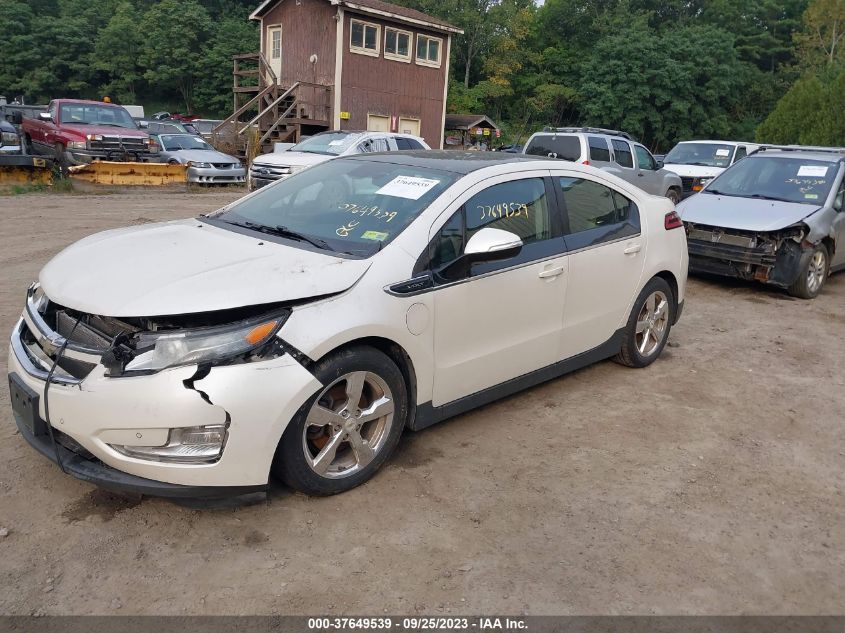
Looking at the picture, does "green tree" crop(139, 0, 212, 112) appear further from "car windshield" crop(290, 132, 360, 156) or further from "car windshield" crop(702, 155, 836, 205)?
"car windshield" crop(702, 155, 836, 205)

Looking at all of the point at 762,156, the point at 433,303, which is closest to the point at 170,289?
the point at 433,303

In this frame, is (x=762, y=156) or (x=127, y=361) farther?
(x=762, y=156)

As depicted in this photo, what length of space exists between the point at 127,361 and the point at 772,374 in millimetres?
4964

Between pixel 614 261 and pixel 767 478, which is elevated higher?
pixel 614 261

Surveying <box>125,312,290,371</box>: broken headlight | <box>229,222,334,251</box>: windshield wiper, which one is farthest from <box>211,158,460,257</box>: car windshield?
<box>125,312,290,371</box>: broken headlight

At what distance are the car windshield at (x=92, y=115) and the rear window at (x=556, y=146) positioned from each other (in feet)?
31.9

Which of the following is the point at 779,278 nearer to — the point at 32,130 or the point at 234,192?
the point at 234,192

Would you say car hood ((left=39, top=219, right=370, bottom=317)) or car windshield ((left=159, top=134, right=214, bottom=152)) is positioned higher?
car hood ((left=39, top=219, right=370, bottom=317))

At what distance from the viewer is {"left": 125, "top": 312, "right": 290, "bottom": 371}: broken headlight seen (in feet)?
9.93

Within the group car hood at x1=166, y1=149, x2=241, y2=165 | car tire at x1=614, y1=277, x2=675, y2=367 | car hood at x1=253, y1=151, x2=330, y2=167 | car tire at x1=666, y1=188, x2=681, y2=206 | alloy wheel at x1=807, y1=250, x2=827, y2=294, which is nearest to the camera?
car tire at x1=614, y1=277, x2=675, y2=367

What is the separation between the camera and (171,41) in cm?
5797

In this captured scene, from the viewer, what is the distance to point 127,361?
9.94ft

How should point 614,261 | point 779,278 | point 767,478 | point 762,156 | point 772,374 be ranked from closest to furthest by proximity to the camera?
point 767,478, point 614,261, point 772,374, point 779,278, point 762,156

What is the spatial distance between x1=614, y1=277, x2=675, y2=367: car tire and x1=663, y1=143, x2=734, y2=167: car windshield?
12.6 meters
